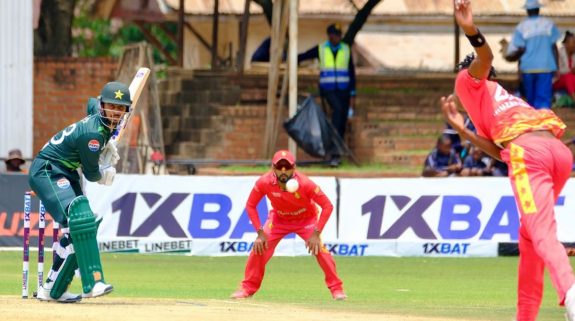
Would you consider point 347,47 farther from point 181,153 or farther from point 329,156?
point 181,153

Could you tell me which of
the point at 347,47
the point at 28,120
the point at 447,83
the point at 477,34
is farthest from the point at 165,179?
the point at 477,34

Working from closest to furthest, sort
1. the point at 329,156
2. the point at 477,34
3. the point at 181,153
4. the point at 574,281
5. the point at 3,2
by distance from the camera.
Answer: the point at 574,281 < the point at 477,34 < the point at 3,2 < the point at 329,156 < the point at 181,153

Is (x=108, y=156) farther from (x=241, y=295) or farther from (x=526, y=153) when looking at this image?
(x=526, y=153)

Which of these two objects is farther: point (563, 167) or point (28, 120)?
point (28, 120)

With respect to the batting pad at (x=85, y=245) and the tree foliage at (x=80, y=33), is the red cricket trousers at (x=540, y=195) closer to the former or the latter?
the batting pad at (x=85, y=245)

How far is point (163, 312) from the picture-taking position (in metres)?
10.5

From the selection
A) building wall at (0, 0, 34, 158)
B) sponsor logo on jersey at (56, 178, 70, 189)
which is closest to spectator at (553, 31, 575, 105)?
building wall at (0, 0, 34, 158)

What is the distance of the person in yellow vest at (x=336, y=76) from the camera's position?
2416cm

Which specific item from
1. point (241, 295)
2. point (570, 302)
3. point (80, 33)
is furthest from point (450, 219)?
point (80, 33)

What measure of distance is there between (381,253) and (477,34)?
10.7 m

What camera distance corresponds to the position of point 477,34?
374 inches

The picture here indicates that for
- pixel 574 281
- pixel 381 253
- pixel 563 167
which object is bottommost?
pixel 381 253

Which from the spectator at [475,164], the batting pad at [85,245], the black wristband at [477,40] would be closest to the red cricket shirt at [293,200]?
the batting pad at [85,245]

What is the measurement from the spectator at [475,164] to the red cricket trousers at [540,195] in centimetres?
1237
